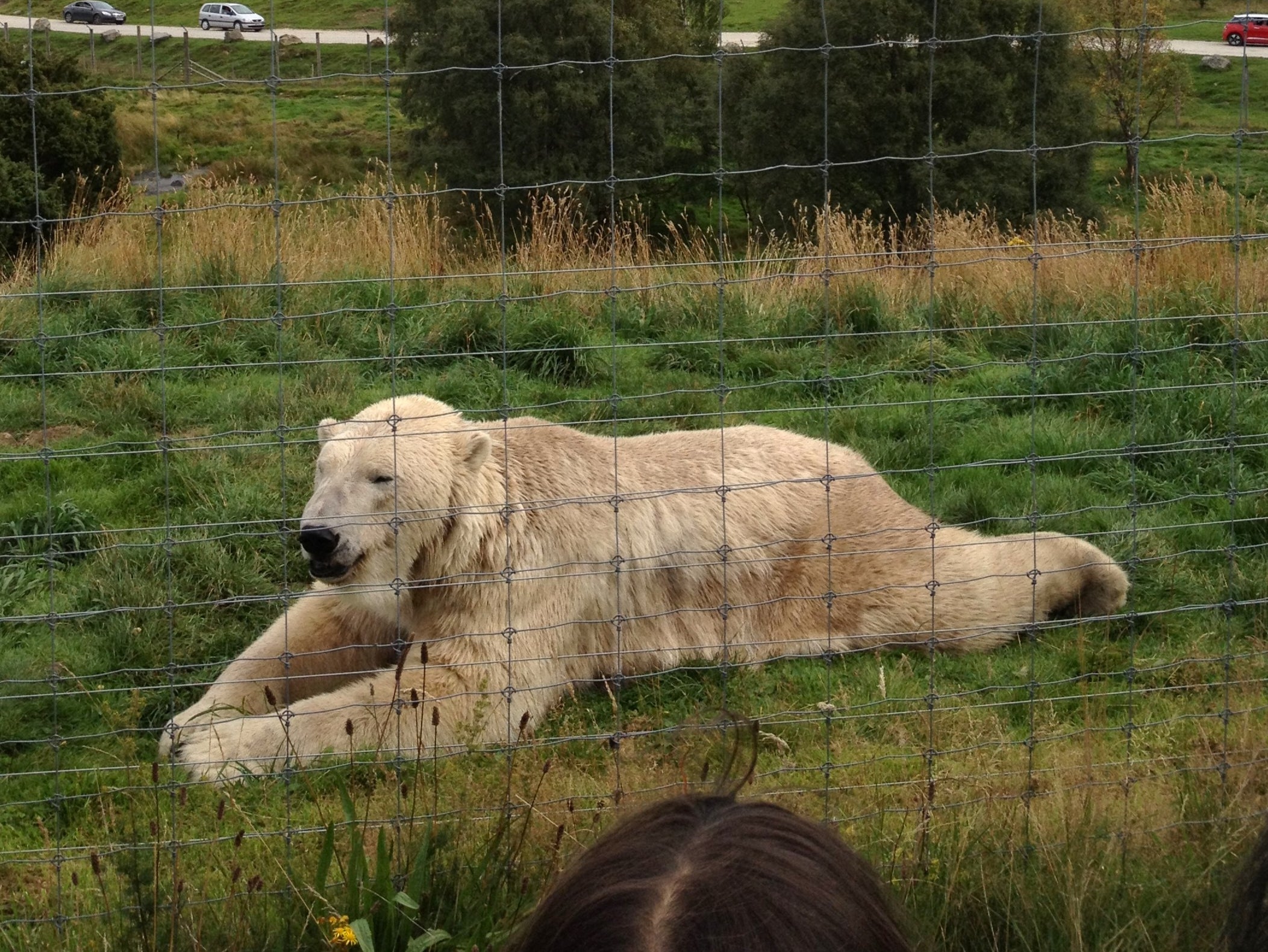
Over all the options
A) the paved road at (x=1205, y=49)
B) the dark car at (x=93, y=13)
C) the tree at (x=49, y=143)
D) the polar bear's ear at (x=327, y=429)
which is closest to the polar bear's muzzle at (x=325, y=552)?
the polar bear's ear at (x=327, y=429)

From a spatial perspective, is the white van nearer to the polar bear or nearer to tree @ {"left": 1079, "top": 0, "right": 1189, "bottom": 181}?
tree @ {"left": 1079, "top": 0, "right": 1189, "bottom": 181}

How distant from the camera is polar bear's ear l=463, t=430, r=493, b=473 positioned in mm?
5266

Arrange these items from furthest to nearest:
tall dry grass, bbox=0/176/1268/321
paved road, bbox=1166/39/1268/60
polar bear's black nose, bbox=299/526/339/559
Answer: paved road, bbox=1166/39/1268/60 < tall dry grass, bbox=0/176/1268/321 < polar bear's black nose, bbox=299/526/339/559

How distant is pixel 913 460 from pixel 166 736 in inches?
146

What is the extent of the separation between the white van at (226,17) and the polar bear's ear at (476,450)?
46.6 meters

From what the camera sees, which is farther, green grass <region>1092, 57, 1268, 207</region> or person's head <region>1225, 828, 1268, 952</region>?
green grass <region>1092, 57, 1268, 207</region>

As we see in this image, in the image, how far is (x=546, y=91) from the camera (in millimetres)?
24078

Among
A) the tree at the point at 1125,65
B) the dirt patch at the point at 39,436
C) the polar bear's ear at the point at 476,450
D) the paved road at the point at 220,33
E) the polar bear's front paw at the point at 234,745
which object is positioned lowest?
the polar bear's front paw at the point at 234,745

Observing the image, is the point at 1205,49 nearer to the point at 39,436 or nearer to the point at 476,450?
the point at 39,436

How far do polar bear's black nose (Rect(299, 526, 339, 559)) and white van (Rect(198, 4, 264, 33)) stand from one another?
4693 cm

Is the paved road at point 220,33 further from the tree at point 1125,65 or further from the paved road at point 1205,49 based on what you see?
the paved road at point 1205,49

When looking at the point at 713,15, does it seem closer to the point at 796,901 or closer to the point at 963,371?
the point at 963,371

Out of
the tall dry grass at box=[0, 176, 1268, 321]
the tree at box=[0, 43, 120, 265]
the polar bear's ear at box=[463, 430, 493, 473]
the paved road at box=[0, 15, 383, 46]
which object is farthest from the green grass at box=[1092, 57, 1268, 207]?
the polar bear's ear at box=[463, 430, 493, 473]

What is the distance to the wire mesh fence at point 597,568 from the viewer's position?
143 inches
